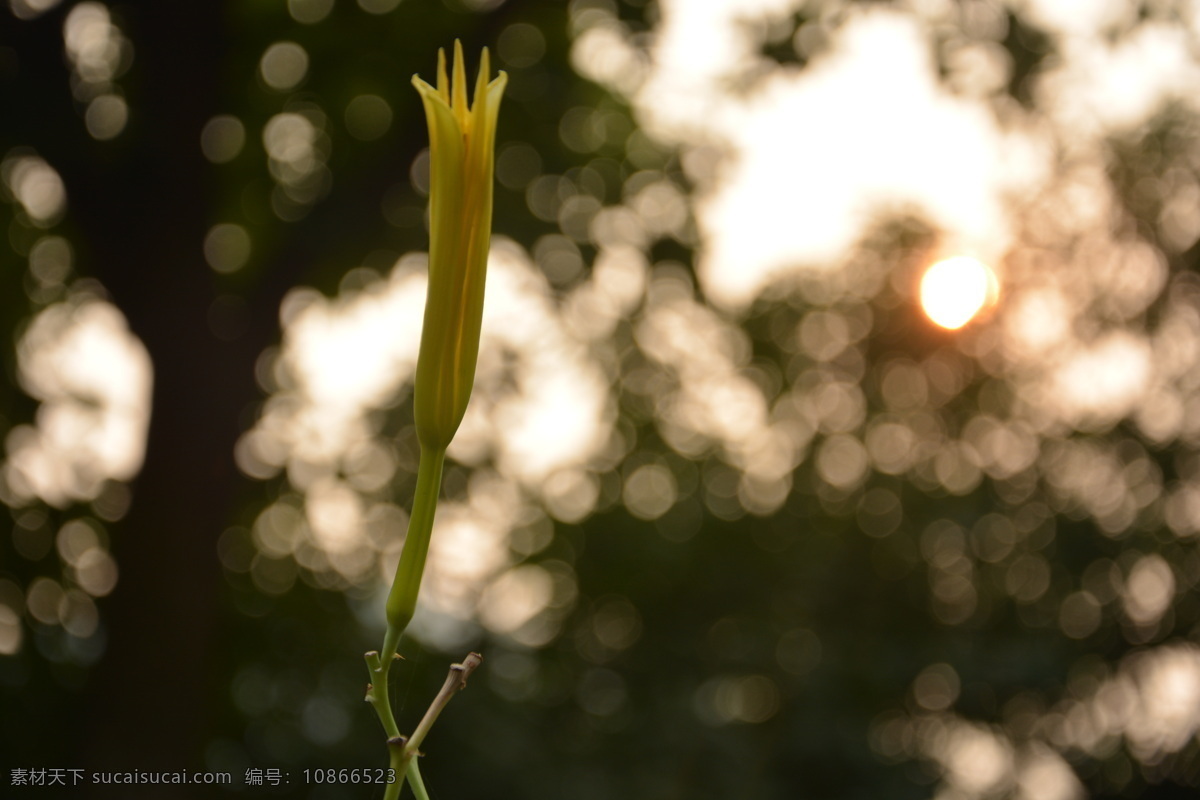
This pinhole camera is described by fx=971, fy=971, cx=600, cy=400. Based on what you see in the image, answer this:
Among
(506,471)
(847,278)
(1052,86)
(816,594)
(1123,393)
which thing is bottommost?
(816,594)

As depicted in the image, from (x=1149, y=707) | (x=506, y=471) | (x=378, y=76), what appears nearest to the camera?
(x=378, y=76)

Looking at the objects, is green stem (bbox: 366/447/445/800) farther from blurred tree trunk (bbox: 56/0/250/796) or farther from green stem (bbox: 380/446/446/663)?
blurred tree trunk (bbox: 56/0/250/796)

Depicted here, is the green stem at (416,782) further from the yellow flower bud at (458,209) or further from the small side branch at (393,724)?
the yellow flower bud at (458,209)

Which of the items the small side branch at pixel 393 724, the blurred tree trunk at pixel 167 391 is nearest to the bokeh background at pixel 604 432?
the blurred tree trunk at pixel 167 391

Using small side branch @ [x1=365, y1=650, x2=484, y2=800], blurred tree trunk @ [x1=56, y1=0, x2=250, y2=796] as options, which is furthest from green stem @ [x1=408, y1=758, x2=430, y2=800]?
blurred tree trunk @ [x1=56, y1=0, x2=250, y2=796]

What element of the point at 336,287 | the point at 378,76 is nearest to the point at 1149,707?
the point at 336,287

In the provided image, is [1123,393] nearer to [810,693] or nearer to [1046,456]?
[1046,456]

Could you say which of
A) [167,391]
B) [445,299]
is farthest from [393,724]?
[167,391]
